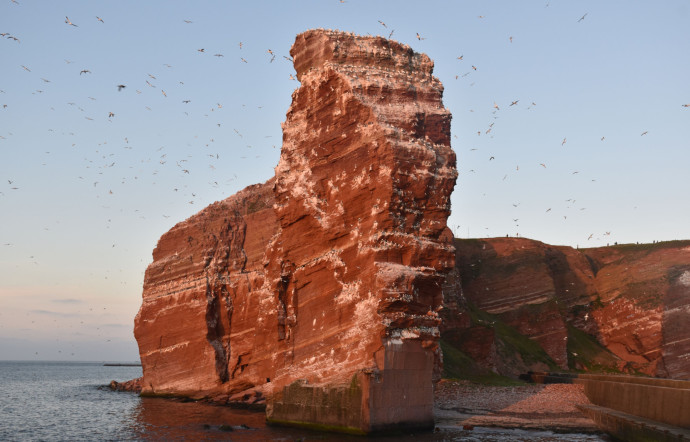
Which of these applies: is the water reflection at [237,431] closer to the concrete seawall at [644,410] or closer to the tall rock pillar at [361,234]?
the tall rock pillar at [361,234]

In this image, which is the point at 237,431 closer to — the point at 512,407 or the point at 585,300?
the point at 512,407

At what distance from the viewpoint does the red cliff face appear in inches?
2028

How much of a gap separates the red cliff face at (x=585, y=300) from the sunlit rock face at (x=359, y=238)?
24.3m

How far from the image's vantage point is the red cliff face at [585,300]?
51.5 metres

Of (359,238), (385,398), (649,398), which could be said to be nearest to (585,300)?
(649,398)

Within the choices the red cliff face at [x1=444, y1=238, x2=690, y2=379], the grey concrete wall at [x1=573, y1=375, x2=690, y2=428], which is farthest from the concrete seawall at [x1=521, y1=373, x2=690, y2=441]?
the red cliff face at [x1=444, y1=238, x2=690, y2=379]

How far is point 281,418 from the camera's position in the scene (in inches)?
947

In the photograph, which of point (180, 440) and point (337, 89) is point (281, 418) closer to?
point (180, 440)

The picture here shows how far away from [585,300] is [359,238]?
43.9 m

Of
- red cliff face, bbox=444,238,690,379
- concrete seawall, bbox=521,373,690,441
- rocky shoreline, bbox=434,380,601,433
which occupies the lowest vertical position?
rocky shoreline, bbox=434,380,601,433

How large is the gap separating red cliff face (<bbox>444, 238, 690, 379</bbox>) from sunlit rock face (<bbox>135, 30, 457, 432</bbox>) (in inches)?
958

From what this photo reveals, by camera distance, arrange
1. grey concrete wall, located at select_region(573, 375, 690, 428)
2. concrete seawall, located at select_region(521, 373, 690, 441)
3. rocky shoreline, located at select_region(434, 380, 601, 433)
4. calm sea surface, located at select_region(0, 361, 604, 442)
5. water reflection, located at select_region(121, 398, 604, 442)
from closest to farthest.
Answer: concrete seawall, located at select_region(521, 373, 690, 441)
grey concrete wall, located at select_region(573, 375, 690, 428)
water reflection, located at select_region(121, 398, 604, 442)
calm sea surface, located at select_region(0, 361, 604, 442)
rocky shoreline, located at select_region(434, 380, 601, 433)

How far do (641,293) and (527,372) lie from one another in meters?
16.0

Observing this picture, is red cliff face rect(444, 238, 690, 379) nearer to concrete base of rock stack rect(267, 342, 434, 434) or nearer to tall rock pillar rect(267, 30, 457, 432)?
tall rock pillar rect(267, 30, 457, 432)
